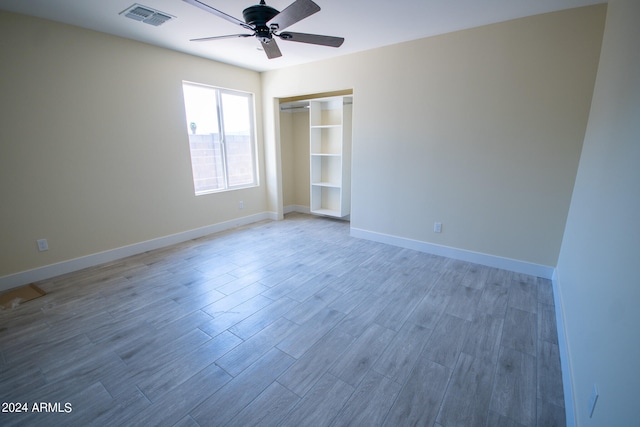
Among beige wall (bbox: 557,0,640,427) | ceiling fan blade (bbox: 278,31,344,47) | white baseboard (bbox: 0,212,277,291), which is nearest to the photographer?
beige wall (bbox: 557,0,640,427)

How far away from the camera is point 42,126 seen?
9.29 ft

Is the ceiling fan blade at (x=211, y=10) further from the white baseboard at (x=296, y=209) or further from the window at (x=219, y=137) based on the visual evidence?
the white baseboard at (x=296, y=209)

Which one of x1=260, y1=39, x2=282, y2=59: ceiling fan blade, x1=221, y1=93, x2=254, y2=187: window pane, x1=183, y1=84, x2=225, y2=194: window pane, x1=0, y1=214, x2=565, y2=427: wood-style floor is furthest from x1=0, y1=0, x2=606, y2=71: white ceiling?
x1=0, y1=214, x2=565, y2=427: wood-style floor

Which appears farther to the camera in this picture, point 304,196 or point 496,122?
point 304,196

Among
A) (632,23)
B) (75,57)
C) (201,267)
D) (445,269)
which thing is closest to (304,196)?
(201,267)

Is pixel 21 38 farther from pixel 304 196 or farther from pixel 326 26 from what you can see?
pixel 304 196

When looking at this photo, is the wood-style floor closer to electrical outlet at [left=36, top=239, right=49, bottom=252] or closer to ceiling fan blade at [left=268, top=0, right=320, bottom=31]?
electrical outlet at [left=36, top=239, right=49, bottom=252]

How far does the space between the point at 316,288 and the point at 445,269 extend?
159 centimetres

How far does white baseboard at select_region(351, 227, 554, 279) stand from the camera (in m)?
3.04

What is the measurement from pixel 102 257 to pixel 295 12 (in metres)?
3.51

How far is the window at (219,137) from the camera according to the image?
4.19 metres

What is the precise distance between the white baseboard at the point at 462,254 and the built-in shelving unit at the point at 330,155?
3.18 ft

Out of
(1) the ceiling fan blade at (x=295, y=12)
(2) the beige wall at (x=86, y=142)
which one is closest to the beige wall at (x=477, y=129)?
(1) the ceiling fan blade at (x=295, y=12)

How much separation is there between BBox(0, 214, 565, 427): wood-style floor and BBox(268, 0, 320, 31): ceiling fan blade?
2.29m
